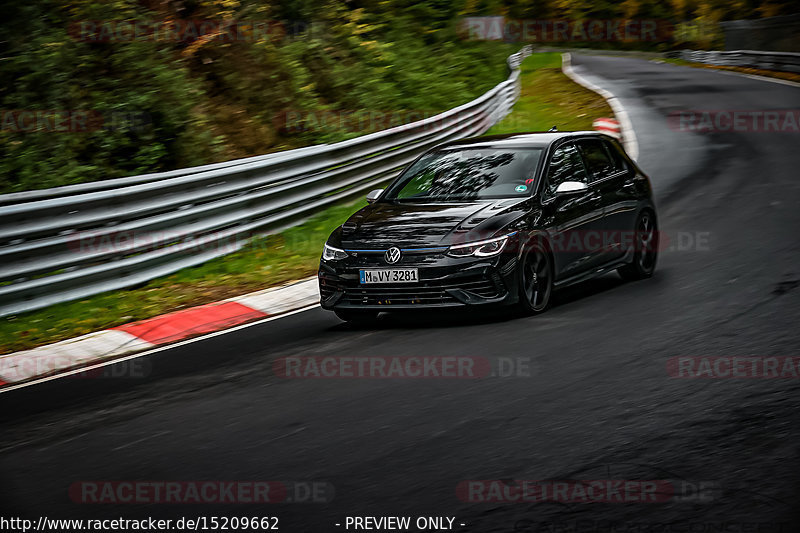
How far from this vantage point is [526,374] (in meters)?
6.89

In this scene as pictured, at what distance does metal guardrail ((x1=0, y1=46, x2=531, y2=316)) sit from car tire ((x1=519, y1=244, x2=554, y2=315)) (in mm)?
4652

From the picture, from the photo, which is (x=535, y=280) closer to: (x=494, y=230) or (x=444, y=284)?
(x=494, y=230)

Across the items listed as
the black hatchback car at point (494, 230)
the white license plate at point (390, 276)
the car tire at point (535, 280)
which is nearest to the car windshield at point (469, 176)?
the black hatchback car at point (494, 230)

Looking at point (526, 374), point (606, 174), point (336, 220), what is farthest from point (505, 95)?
point (526, 374)

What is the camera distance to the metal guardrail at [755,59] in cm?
3472

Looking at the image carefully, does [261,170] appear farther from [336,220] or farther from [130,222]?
[130,222]

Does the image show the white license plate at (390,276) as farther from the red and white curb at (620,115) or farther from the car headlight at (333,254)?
the red and white curb at (620,115)

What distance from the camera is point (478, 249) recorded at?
8.42 m

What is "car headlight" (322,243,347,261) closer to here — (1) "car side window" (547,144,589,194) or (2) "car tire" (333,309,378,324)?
(2) "car tire" (333,309,378,324)

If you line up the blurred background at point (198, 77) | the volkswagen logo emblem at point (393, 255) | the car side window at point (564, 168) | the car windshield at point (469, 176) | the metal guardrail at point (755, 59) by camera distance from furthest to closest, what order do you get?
the metal guardrail at point (755, 59)
the blurred background at point (198, 77)
the car side window at point (564, 168)
the car windshield at point (469, 176)
the volkswagen logo emblem at point (393, 255)

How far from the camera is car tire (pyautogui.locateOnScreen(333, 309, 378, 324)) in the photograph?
8.88 metres

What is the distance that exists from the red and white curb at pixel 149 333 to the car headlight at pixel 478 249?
7.69ft

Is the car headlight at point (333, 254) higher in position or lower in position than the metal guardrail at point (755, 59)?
higher

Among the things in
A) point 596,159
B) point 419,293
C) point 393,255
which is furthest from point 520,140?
point 419,293
